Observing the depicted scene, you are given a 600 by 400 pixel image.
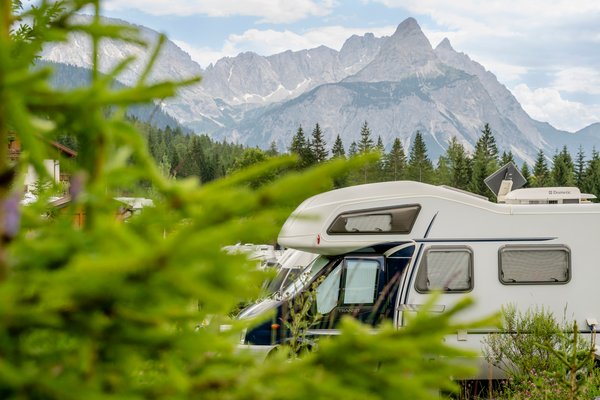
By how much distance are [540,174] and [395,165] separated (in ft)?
70.8

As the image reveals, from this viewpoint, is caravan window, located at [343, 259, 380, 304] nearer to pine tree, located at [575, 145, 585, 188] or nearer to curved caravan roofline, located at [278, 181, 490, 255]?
curved caravan roofline, located at [278, 181, 490, 255]

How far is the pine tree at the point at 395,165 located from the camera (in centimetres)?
9917

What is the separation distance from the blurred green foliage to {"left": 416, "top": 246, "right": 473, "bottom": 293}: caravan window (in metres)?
7.86

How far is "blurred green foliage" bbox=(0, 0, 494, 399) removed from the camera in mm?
1273

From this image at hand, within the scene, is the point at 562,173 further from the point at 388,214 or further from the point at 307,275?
the point at 307,275

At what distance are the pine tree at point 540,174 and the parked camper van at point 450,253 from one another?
2957 inches

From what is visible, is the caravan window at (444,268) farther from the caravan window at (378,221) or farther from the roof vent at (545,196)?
the roof vent at (545,196)

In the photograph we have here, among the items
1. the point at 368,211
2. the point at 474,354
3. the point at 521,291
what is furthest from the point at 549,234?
the point at 474,354

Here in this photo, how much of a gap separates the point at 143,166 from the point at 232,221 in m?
0.24

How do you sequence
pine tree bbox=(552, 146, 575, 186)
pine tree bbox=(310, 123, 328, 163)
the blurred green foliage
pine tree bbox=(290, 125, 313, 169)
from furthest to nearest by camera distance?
pine tree bbox=(310, 123, 328, 163) < pine tree bbox=(552, 146, 575, 186) < pine tree bbox=(290, 125, 313, 169) < the blurred green foliage

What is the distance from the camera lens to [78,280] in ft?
4.14

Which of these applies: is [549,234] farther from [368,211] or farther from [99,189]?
[99,189]

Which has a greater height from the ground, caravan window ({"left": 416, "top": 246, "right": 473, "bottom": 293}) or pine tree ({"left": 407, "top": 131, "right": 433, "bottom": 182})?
pine tree ({"left": 407, "top": 131, "right": 433, "bottom": 182})

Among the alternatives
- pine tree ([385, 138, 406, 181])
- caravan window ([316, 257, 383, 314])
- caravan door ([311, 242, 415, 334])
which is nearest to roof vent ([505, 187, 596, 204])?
caravan door ([311, 242, 415, 334])
